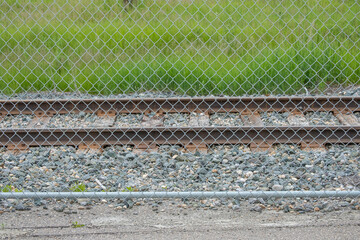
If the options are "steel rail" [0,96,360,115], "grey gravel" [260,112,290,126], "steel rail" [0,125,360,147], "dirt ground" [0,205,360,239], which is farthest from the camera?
"steel rail" [0,96,360,115]

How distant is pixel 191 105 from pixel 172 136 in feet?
3.55

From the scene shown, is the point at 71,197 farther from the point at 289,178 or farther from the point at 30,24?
the point at 30,24

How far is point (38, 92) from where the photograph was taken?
815 centimetres

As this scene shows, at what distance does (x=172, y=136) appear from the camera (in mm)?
6289

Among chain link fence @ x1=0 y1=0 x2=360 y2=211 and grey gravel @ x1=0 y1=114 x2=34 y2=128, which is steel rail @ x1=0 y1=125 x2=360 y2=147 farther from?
grey gravel @ x1=0 y1=114 x2=34 y2=128

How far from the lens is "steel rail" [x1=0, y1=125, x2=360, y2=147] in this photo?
20.6 ft

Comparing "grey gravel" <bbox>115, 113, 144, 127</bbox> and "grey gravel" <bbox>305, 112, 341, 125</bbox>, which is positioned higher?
"grey gravel" <bbox>305, 112, 341, 125</bbox>

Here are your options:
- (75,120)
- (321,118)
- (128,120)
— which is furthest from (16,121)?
(321,118)

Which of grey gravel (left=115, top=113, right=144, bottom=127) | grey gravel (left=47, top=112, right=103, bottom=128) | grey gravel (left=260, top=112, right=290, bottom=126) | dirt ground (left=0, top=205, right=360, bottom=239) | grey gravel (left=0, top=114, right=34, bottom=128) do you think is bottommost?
dirt ground (left=0, top=205, right=360, bottom=239)

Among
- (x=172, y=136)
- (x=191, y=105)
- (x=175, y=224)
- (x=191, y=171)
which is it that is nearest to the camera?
(x=175, y=224)

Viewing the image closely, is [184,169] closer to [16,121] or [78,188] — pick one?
[78,188]

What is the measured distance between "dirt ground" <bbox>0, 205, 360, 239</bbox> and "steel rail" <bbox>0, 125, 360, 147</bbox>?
1633mm

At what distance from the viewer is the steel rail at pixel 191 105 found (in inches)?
283

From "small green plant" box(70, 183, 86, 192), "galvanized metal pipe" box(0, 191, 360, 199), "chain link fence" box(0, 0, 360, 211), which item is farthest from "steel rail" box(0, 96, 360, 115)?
"galvanized metal pipe" box(0, 191, 360, 199)
